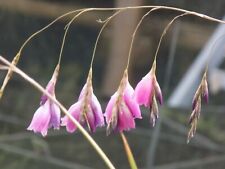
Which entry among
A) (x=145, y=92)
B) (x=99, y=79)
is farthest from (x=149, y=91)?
(x=99, y=79)

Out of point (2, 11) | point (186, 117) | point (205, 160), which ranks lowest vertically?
point (205, 160)

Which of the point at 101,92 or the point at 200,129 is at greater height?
the point at 101,92

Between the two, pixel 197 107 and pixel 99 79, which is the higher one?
pixel 197 107

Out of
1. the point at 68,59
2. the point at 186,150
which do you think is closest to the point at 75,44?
the point at 68,59

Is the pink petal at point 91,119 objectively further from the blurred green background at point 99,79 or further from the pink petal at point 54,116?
the blurred green background at point 99,79

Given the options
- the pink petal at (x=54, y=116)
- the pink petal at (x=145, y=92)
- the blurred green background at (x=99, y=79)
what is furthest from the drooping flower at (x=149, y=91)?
the blurred green background at (x=99, y=79)

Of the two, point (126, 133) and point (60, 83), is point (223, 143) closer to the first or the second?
point (126, 133)

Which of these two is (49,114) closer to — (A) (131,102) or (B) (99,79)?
(A) (131,102)
